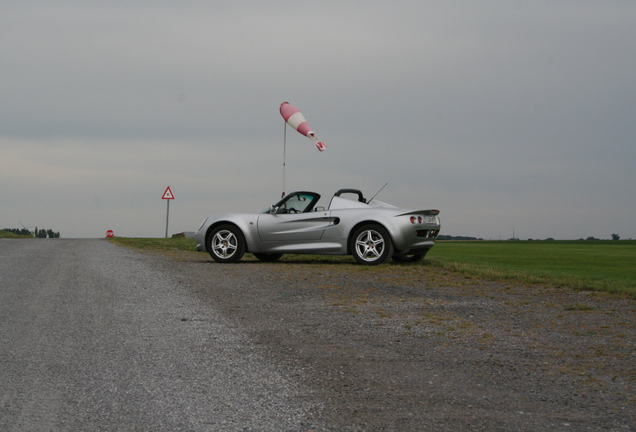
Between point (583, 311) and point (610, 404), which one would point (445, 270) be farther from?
point (610, 404)

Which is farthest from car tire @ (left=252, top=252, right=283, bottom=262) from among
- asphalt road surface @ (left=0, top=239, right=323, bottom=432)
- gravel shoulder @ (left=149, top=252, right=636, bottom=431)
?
asphalt road surface @ (left=0, top=239, right=323, bottom=432)

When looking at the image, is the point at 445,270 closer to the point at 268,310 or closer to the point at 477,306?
the point at 477,306

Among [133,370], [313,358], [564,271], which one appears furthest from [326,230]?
[133,370]

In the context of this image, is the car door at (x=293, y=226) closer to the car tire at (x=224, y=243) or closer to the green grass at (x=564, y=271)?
the car tire at (x=224, y=243)

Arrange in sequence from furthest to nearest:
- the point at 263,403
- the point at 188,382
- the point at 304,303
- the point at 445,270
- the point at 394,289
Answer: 1. the point at 445,270
2. the point at 394,289
3. the point at 304,303
4. the point at 188,382
5. the point at 263,403

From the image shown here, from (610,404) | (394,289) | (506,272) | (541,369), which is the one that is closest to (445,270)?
(506,272)

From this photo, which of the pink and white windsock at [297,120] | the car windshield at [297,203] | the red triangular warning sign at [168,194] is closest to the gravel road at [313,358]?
the car windshield at [297,203]

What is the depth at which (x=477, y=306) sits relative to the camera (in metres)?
8.66

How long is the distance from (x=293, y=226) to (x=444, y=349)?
8790 mm

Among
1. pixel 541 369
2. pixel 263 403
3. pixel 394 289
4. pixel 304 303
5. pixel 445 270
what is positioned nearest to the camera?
pixel 263 403

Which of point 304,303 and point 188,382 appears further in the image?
point 304,303

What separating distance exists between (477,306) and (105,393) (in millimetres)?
5345

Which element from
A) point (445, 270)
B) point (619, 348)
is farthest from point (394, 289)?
point (619, 348)

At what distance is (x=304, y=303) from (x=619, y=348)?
12.7ft
